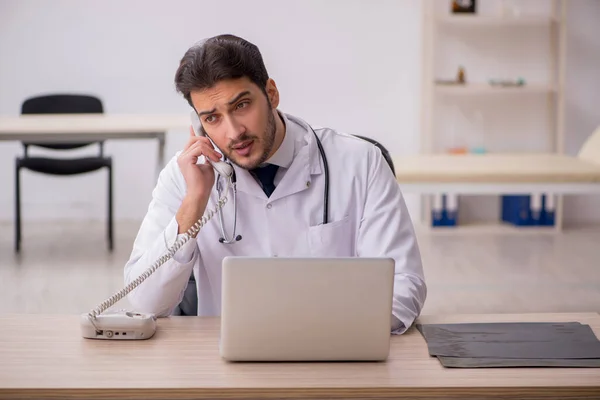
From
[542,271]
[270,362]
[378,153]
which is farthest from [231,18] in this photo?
[270,362]

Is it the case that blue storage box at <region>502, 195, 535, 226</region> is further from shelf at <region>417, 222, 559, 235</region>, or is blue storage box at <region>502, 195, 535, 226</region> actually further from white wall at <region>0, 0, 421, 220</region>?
white wall at <region>0, 0, 421, 220</region>

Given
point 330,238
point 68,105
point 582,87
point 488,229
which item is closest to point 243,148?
point 330,238

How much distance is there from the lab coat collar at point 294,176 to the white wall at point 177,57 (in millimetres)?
3954

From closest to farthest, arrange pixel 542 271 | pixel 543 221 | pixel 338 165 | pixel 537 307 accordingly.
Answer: pixel 338 165 < pixel 537 307 < pixel 542 271 < pixel 543 221

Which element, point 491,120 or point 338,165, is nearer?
point 338,165

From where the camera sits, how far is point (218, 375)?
4.65 feet

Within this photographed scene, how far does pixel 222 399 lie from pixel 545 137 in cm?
506

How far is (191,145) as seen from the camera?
195 centimetres

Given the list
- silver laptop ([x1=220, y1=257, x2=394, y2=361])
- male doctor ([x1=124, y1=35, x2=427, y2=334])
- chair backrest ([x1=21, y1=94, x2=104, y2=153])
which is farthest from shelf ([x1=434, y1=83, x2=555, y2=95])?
silver laptop ([x1=220, y1=257, x2=394, y2=361])

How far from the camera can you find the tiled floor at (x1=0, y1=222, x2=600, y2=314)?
403 cm

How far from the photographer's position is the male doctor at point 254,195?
6.21 ft

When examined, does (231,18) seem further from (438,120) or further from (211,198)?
(211,198)

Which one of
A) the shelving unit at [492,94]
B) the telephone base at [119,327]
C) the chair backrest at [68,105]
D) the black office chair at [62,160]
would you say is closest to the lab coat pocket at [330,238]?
the telephone base at [119,327]

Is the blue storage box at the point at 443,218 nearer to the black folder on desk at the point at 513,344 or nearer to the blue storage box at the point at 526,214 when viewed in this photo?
the blue storage box at the point at 526,214
